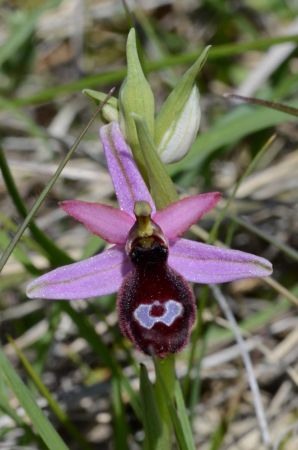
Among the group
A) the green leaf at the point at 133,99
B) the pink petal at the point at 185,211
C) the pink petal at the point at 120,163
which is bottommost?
the pink petal at the point at 185,211

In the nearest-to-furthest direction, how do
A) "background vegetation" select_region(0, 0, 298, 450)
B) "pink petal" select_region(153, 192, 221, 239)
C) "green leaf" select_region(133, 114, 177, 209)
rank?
"green leaf" select_region(133, 114, 177, 209), "pink petal" select_region(153, 192, 221, 239), "background vegetation" select_region(0, 0, 298, 450)

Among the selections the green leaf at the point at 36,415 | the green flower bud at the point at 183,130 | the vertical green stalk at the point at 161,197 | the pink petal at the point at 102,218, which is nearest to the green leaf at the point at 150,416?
the vertical green stalk at the point at 161,197

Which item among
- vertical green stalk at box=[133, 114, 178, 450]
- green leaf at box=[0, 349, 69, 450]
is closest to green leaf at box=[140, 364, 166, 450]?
vertical green stalk at box=[133, 114, 178, 450]

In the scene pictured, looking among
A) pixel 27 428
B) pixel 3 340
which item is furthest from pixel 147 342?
pixel 3 340

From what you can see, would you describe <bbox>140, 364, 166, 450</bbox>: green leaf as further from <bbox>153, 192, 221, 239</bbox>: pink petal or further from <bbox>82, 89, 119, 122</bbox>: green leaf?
<bbox>82, 89, 119, 122</bbox>: green leaf

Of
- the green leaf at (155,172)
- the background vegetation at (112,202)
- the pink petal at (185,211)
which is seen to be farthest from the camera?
the background vegetation at (112,202)

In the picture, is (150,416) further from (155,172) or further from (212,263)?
(155,172)

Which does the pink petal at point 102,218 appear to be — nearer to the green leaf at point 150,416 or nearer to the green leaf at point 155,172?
the green leaf at point 155,172
